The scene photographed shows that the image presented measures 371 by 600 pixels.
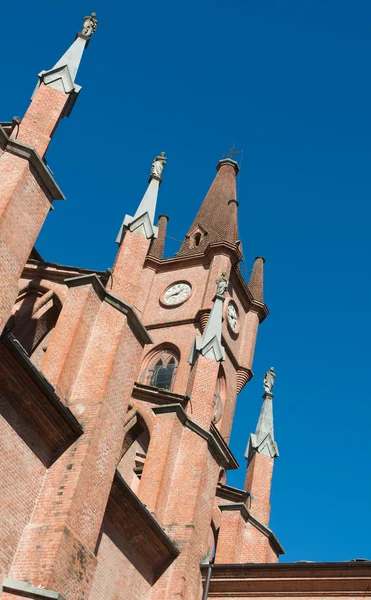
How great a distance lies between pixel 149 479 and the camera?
768 inches

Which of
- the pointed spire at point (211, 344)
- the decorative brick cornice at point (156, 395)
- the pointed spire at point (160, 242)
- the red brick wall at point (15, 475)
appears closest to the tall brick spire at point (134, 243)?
the pointed spire at point (211, 344)

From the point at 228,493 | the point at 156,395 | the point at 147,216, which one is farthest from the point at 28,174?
the point at 228,493

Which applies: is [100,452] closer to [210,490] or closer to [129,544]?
[129,544]

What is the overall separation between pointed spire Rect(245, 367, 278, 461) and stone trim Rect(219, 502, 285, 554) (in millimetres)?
2141

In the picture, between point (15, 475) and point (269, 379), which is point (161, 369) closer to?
point (269, 379)

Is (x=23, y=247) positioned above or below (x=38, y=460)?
above

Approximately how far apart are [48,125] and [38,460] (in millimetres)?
7138

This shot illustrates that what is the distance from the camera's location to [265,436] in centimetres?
2516

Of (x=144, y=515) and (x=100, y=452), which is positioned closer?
(x=100, y=452)

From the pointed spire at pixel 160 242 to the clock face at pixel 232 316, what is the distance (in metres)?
4.68

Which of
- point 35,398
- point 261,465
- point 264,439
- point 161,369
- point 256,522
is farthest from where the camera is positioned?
point 161,369

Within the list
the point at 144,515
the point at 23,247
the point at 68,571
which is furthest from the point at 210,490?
the point at 23,247

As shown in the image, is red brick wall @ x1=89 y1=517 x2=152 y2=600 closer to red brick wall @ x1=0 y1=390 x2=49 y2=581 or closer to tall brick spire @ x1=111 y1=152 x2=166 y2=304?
red brick wall @ x1=0 y1=390 x2=49 y2=581

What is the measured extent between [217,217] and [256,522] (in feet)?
77.3
